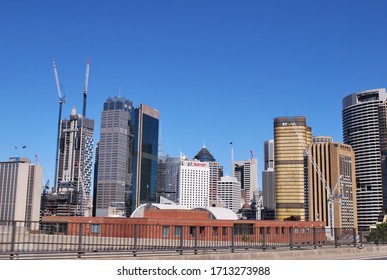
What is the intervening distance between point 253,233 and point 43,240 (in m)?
12.9

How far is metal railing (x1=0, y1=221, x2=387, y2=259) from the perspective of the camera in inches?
830

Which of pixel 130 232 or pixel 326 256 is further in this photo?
pixel 326 256

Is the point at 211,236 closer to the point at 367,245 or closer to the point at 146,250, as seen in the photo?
the point at 146,250

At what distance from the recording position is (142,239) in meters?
24.5

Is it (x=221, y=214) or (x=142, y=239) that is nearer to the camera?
(x=142, y=239)

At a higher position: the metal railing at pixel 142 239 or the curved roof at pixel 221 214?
the curved roof at pixel 221 214

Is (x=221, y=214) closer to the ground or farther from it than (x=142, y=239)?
farther from it

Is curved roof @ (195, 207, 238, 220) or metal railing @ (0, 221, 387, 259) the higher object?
curved roof @ (195, 207, 238, 220)

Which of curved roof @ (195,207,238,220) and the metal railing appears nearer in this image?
the metal railing

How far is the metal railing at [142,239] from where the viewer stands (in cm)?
2108

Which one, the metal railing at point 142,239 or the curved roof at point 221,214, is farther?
the curved roof at point 221,214
